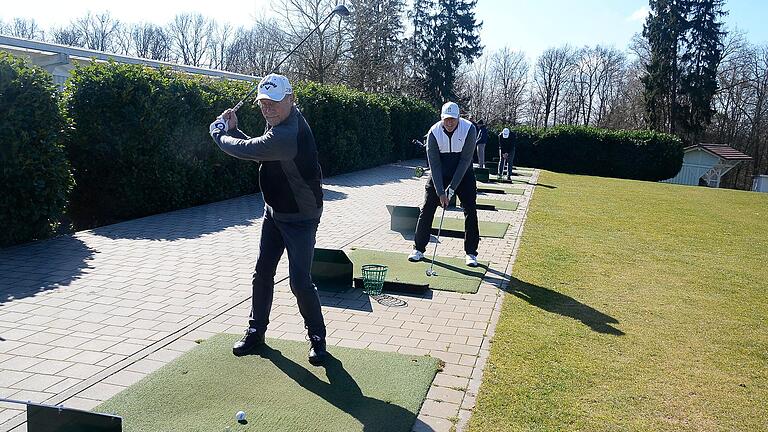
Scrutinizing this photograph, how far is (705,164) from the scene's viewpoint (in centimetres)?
4184

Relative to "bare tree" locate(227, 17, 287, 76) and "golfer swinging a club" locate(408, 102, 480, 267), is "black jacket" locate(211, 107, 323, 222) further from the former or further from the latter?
"bare tree" locate(227, 17, 287, 76)

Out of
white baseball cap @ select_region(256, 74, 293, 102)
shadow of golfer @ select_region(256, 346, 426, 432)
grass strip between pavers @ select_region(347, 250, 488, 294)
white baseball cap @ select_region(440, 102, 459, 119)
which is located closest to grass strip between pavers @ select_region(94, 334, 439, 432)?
shadow of golfer @ select_region(256, 346, 426, 432)

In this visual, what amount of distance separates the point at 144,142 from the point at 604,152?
28.4m

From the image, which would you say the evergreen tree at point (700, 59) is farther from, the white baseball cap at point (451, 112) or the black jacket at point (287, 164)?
the black jacket at point (287, 164)

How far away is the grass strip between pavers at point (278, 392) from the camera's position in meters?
3.59

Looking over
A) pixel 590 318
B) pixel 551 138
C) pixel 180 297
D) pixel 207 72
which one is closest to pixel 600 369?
pixel 590 318

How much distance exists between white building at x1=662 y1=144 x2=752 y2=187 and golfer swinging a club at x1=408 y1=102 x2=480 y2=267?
38.2m

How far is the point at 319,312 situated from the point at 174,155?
293 inches

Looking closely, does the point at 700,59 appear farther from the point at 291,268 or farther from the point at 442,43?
the point at 291,268

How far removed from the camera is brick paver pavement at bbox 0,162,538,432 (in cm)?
414

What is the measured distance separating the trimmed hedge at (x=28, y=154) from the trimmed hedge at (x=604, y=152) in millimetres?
27452

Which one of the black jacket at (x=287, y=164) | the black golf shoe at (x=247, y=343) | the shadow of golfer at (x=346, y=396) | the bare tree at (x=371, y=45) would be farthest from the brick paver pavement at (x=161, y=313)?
the bare tree at (x=371, y=45)

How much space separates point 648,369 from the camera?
466 cm

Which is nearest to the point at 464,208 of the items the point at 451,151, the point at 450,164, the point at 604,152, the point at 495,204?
the point at 450,164
